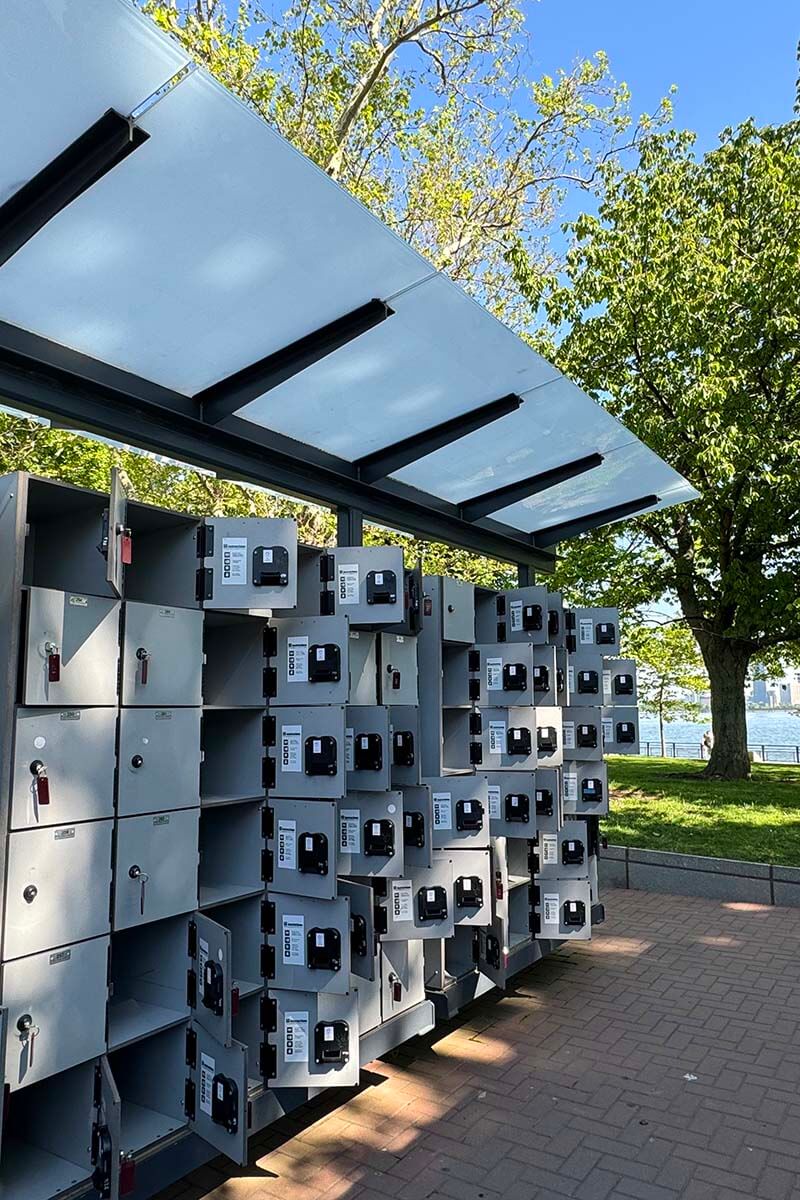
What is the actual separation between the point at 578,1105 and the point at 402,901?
1309 millimetres

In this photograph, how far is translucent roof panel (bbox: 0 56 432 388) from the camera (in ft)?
9.27

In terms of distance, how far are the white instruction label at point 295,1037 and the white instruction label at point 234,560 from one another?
80.7 inches

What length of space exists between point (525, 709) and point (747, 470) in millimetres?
7007

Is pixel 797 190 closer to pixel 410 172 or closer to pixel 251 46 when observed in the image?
pixel 410 172

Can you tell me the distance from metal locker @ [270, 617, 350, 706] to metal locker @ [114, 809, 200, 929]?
762 millimetres

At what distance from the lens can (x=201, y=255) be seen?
3318 mm

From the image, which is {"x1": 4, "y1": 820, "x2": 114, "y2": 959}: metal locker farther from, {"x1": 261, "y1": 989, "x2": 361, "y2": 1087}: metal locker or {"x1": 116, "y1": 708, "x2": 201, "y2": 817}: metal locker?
{"x1": 261, "y1": 989, "x2": 361, "y2": 1087}: metal locker

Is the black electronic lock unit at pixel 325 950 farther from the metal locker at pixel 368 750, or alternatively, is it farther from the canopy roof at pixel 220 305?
the canopy roof at pixel 220 305

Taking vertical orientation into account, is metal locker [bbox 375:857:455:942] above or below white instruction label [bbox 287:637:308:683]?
below

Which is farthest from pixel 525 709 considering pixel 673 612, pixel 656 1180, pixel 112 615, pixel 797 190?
pixel 797 190

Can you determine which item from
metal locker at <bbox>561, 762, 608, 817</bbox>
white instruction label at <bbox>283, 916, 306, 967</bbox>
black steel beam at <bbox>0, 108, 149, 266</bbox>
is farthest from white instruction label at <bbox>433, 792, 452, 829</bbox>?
black steel beam at <bbox>0, 108, 149, 266</bbox>

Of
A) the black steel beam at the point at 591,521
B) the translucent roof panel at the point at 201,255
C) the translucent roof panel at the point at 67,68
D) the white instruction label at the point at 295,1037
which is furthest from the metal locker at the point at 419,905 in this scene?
the translucent roof panel at the point at 67,68

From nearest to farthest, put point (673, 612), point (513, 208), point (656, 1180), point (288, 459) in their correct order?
point (656, 1180), point (288, 459), point (673, 612), point (513, 208)

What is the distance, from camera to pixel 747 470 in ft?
36.4
